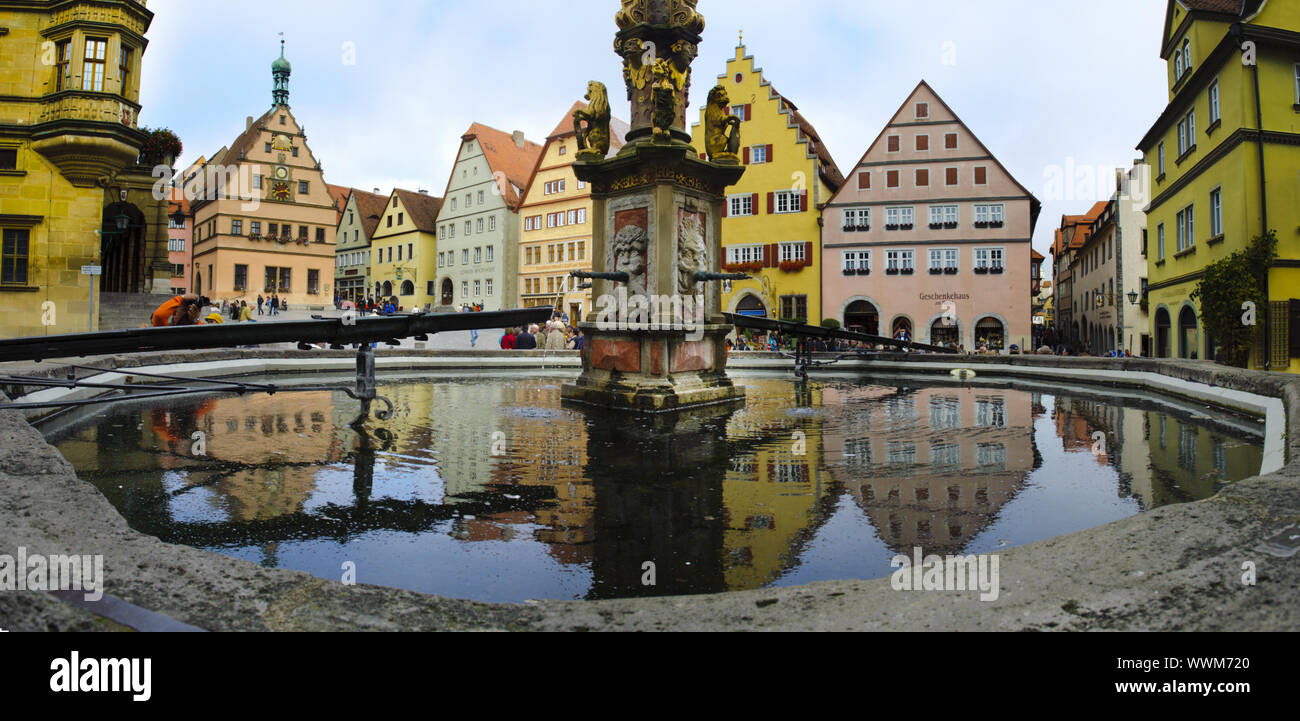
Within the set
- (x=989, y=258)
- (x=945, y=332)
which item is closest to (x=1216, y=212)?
(x=989, y=258)

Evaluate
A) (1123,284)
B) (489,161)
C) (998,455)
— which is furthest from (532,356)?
(489,161)

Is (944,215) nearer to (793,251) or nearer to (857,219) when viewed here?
(857,219)

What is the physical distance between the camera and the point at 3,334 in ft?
72.5

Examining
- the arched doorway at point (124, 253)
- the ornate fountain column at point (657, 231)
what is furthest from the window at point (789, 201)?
the ornate fountain column at point (657, 231)

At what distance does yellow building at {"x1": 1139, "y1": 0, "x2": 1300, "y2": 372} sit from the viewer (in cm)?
1783

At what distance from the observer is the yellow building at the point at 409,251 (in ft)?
229

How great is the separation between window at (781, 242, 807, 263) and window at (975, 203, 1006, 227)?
32.6 ft

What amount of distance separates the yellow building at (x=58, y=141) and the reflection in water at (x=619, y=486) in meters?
20.2

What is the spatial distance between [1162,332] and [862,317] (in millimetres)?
17195

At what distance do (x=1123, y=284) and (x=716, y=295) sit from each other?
1599 inches

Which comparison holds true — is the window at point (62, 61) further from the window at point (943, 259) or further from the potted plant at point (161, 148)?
the window at point (943, 259)

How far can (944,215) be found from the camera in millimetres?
39906

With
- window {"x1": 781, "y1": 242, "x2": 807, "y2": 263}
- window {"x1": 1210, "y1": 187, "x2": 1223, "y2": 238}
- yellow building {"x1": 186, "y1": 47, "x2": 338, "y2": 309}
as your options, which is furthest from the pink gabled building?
yellow building {"x1": 186, "y1": 47, "x2": 338, "y2": 309}
